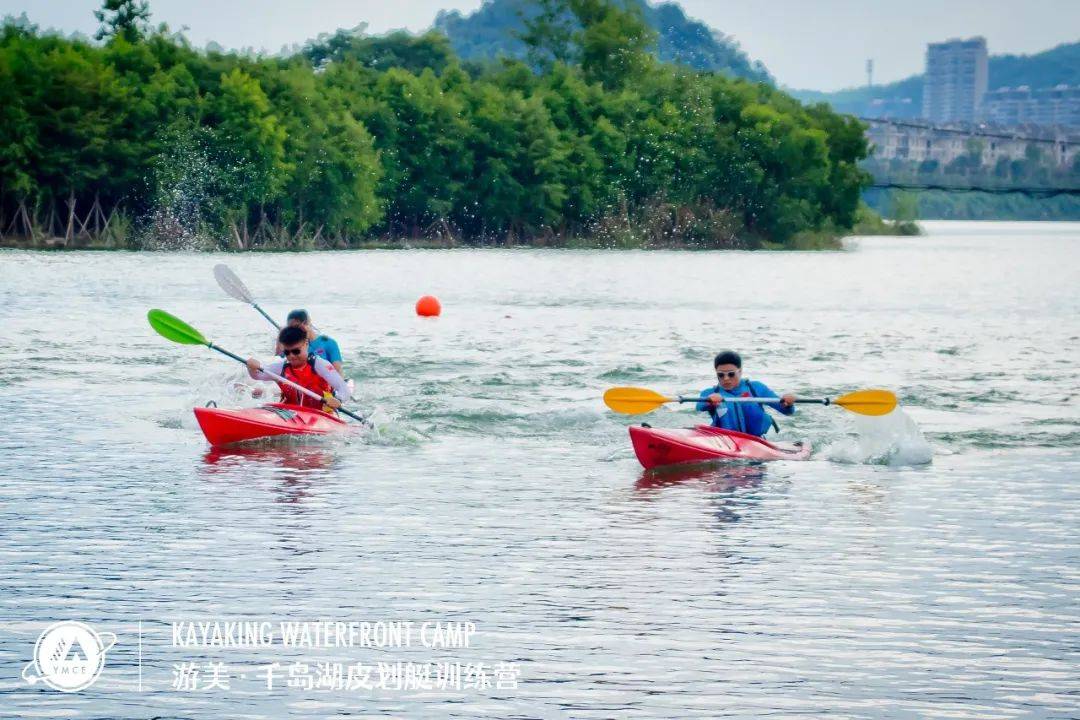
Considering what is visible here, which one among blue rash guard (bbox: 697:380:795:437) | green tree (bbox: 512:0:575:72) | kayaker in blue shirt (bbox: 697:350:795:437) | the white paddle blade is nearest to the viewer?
kayaker in blue shirt (bbox: 697:350:795:437)

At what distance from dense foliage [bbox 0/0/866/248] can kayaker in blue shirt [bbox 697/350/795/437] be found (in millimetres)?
48538

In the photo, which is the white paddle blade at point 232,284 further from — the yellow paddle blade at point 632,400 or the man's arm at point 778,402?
the man's arm at point 778,402

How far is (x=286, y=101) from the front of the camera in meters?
68.6

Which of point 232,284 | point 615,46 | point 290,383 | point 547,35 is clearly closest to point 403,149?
point 615,46

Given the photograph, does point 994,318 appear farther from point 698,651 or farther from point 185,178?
point 185,178

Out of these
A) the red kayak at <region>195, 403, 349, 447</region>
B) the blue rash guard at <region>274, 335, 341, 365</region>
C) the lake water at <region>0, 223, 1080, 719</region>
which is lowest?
the lake water at <region>0, 223, 1080, 719</region>

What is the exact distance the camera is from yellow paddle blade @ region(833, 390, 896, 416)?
15.3 meters

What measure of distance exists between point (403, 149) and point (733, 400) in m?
62.5

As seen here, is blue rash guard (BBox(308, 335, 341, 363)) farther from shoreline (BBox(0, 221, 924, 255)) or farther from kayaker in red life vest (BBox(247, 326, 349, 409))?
shoreline (BBox(0, 221, 924, 255))

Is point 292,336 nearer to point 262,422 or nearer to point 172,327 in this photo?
point 262,422

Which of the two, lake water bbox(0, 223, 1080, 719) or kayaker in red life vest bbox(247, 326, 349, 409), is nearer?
A: lake water bbox(0, 223, 1080, 719)

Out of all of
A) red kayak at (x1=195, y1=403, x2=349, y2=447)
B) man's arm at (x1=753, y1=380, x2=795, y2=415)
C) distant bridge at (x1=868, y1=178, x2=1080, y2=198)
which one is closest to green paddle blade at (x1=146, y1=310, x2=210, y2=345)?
red kayak at (x1=195, y1=403, x2=349, y2=447)

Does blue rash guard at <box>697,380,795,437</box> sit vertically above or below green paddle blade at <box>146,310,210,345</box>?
below

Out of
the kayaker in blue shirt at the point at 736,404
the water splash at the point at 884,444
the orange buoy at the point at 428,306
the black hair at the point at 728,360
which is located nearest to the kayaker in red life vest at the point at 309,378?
the kayaker in blue shirt at the point at 736,404
